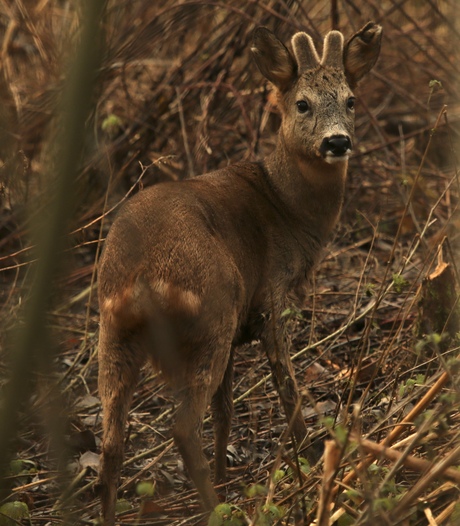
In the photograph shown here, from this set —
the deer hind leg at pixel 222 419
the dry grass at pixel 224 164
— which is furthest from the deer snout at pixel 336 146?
the deer hind leg at pixel 222 419

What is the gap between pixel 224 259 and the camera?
15.0 feet

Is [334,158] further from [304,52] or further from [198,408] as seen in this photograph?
[198,408]

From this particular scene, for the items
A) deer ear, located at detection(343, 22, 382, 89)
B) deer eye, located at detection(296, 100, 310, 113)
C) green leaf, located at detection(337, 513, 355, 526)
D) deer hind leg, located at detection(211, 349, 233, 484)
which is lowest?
deer hind leg, located at detection(211, 349, 233, 484)

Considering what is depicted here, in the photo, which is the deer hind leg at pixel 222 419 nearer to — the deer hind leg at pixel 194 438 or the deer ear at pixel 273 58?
the deer hind leg at pixel 194 438

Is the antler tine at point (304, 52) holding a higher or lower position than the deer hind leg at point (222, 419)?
higher

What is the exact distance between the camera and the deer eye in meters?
5.42

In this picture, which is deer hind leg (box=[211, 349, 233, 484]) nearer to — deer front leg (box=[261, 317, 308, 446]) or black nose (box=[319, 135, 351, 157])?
deer front leg (box=[261, 317, 308, 446])

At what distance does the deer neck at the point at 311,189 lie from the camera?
17.9ft

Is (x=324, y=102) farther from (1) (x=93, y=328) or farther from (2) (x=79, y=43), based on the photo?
(2) (x=79, y=43)

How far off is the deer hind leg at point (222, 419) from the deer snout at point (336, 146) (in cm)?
120

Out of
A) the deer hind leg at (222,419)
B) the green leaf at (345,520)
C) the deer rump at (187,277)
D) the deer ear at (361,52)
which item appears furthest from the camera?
the deer ear at (361,52)

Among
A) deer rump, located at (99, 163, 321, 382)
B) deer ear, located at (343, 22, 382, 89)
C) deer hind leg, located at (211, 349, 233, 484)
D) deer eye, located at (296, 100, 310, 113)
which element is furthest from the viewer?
deer ear, located at (343, 22, 382, 89)

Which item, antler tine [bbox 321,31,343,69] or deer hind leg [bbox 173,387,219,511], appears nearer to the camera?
deer hind leg [bbox 173,387,219,511]

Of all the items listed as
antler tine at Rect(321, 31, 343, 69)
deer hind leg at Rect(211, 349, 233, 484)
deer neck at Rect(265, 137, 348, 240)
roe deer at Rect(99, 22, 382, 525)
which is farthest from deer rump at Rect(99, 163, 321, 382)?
antler tine at Rect(321, 31, 343, 69)
